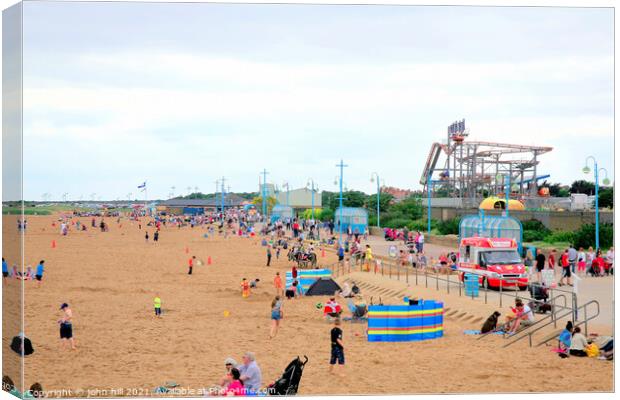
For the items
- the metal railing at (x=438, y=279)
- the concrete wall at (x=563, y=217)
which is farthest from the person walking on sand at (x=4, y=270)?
the concrete wall at (x=563, y=217)

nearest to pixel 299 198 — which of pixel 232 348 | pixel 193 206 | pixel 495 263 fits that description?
pixel 193 206

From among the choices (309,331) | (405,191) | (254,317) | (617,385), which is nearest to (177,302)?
(254,317)

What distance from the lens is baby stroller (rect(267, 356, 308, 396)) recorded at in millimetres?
11852

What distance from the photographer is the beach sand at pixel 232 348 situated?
12820mm

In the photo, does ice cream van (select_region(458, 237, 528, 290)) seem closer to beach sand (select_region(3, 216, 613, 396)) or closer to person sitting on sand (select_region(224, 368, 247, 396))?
beach sand (select_region(3, 216, 613, 396))

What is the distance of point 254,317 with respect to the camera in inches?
838

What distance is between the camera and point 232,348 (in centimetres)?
1659

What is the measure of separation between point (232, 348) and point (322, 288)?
33.0 feet

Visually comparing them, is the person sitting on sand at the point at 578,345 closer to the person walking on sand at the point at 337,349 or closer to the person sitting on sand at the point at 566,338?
the person sitting on sand at the point at 566,338

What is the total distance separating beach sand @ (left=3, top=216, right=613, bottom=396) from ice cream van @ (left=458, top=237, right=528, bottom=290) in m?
1.83

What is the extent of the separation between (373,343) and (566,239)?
883 inches

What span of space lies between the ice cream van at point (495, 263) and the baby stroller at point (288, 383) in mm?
11515

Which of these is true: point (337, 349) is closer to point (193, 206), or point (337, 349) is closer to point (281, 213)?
point (281, 213)

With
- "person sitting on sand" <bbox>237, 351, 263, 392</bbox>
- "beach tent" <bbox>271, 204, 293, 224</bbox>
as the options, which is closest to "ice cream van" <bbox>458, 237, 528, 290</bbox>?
"person sitting on sand" <bbox>237, 351, 263, 392</bbox>
